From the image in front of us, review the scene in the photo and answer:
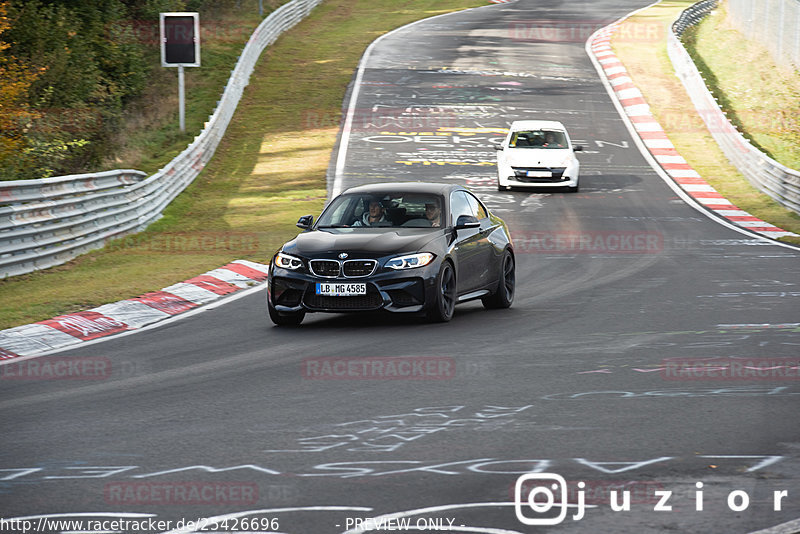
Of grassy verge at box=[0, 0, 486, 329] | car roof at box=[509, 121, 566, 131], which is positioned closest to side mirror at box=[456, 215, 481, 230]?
grassy verge at box=[0, 0, 486, 329]

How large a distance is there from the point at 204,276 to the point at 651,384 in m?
8.62

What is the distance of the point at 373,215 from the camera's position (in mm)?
13164

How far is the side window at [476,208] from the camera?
14.1 meters

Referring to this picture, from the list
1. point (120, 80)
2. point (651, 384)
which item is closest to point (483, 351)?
point (651, 384)

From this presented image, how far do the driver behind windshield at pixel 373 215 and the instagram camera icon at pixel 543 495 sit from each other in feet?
23.5

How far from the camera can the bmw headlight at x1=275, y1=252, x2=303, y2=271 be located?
12195 mm

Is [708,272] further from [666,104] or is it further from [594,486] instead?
[666,104]

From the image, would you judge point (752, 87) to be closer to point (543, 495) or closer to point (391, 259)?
point (391, 259)

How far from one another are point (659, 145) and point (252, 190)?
14.0 meters

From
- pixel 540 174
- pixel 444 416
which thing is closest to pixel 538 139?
pixel 540 174

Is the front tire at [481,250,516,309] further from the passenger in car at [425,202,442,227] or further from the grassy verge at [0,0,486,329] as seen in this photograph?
the grassy verge at [0,0,486,329]

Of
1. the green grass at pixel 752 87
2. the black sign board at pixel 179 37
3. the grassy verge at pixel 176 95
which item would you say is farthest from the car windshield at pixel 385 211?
the green grass at pixel 752 87

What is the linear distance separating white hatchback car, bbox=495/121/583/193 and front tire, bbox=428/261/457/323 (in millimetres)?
16713

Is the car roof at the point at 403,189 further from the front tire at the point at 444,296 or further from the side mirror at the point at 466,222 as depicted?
the front tire at the point at 444,296
